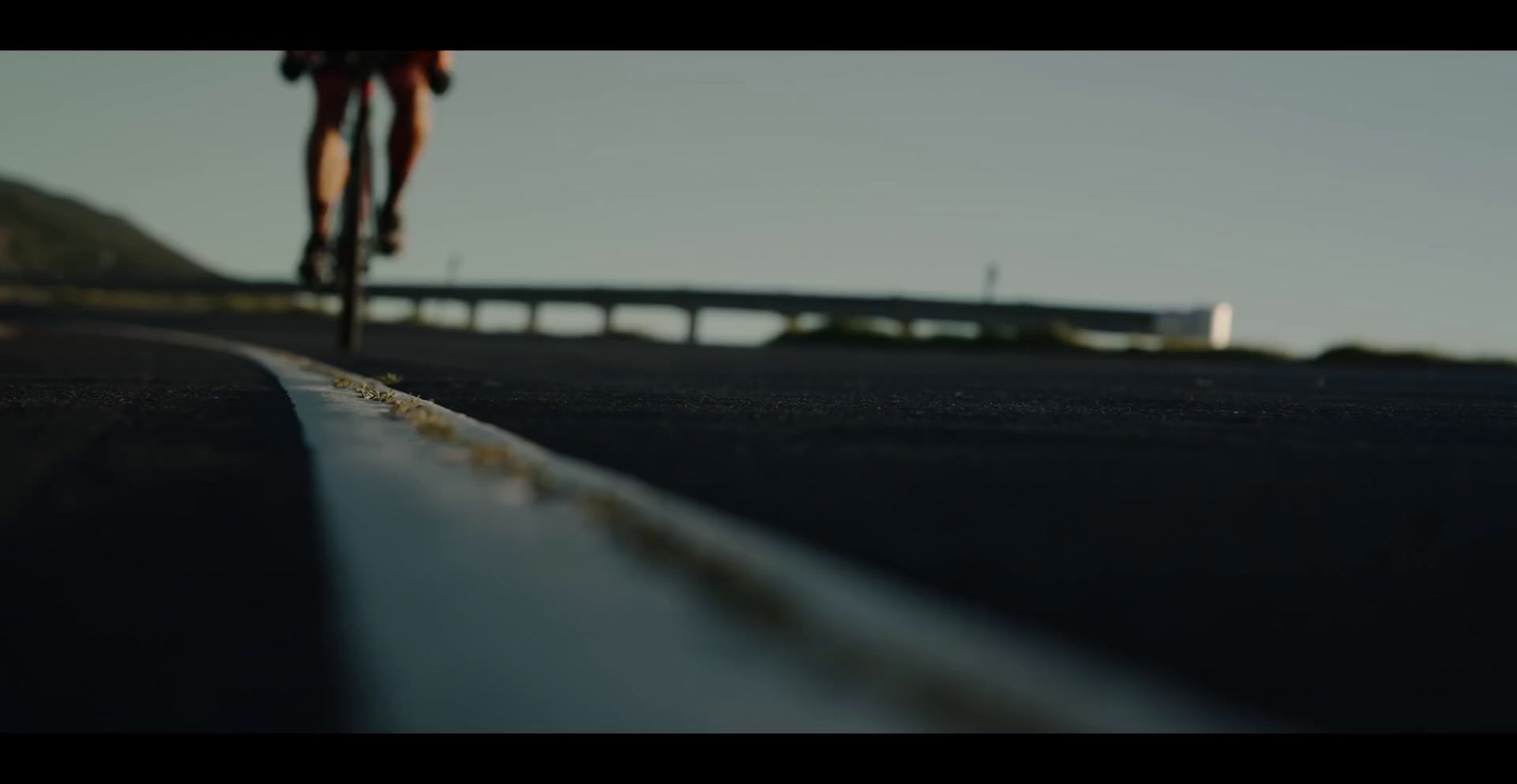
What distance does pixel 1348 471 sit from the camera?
362cm

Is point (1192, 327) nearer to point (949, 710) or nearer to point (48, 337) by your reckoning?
point (48, 337)

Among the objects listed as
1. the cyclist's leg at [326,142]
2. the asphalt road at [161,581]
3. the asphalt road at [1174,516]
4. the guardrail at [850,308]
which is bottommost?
the asphalt road at [161,581]

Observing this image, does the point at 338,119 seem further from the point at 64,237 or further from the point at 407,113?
the point at 64,237

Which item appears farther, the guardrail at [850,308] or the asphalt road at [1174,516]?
the guardrail at [850,308]

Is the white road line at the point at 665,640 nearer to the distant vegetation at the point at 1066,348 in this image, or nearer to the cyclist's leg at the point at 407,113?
the cyclist's leg at the point at 407,113

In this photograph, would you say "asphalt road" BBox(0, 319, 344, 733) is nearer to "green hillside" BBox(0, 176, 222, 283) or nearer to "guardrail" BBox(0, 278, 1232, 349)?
"guardrail" BBox(0, 278, 1232, 349)

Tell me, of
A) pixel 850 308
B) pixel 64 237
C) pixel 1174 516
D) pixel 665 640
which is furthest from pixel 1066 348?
pixel 64 237

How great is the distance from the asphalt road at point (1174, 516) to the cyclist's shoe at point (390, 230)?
4649mm

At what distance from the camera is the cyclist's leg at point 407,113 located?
9305 millimetres

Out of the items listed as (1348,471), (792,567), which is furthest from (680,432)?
(792,567)

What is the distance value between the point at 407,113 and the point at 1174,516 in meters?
7.53

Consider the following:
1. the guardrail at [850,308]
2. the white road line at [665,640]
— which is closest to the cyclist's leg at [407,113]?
the white road line at [665,640]

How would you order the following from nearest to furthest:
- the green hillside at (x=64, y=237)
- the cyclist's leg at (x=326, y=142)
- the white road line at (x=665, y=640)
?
1. the white road line at (x=665, y=640)
2. the cyclist's leg at (x=326, y=142)
3. the green hillside at (x=64, y=237)

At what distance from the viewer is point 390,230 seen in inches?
408
